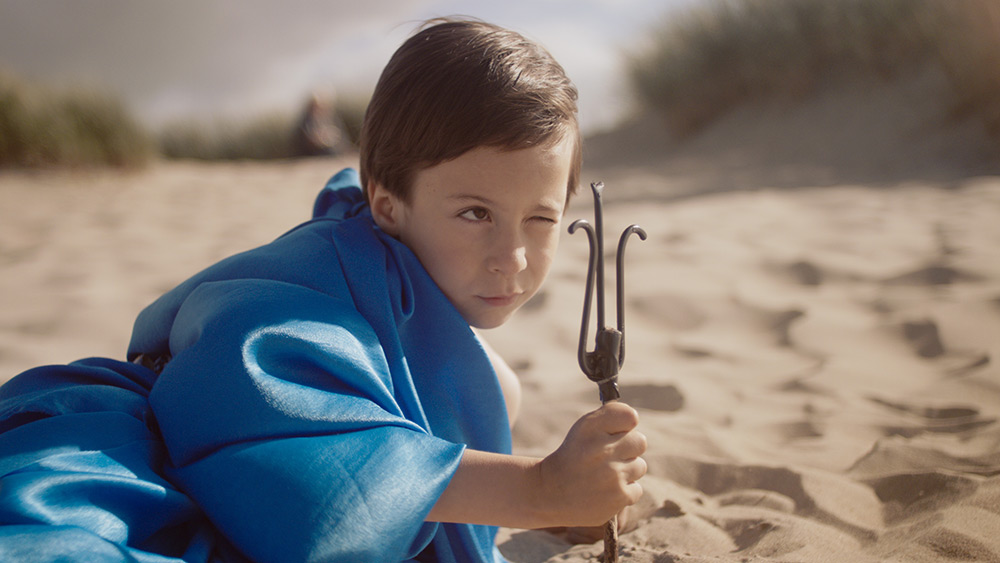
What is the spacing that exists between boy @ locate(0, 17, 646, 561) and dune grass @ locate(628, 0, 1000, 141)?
5.85m

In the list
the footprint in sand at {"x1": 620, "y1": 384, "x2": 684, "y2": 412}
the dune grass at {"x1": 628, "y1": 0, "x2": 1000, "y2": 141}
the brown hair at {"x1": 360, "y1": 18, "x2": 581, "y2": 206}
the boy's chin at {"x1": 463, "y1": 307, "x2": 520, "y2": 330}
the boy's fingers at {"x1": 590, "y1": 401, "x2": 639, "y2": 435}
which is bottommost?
the footprint in sand at {"x1": 620, "y1": 384, "x2": 684, "y2": 412}

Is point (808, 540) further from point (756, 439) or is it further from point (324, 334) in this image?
point (324, 334)

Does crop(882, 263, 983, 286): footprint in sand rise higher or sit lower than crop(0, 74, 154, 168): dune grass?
lower

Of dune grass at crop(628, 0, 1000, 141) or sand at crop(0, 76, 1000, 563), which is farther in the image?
dune grass at crop(628, 0, 1000, 141)

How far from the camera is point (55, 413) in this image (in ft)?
3.88

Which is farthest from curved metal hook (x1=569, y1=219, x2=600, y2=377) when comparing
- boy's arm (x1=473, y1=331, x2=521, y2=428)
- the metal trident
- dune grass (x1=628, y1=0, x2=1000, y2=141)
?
dune grass (x1=628, y1=0, x2=1000, y2=141)

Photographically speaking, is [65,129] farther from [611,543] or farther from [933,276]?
[611,543]

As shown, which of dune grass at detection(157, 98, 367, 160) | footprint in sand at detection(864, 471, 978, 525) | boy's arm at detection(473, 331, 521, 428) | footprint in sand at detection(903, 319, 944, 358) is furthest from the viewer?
dune grass at detection(157, 98, 367, 160)

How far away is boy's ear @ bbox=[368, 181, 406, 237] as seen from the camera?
1420 millimetres

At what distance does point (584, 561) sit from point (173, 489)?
79 centimetres

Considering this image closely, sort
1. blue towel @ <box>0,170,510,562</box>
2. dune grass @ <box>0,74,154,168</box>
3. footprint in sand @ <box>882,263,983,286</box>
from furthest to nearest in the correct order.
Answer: dune grass @ <box>0,74,154,168</box>
footprint in sand @ <box>882,263,983,286</box>
blue towel @ <box>0,170,510,562</box>

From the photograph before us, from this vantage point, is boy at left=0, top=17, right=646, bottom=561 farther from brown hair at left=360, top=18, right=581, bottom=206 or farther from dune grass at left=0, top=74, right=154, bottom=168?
dune grass at left=0, top=74, right=154, bottom=168

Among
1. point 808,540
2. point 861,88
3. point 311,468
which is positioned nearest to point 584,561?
point 808,540

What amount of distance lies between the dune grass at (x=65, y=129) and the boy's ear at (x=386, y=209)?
6.82 m
